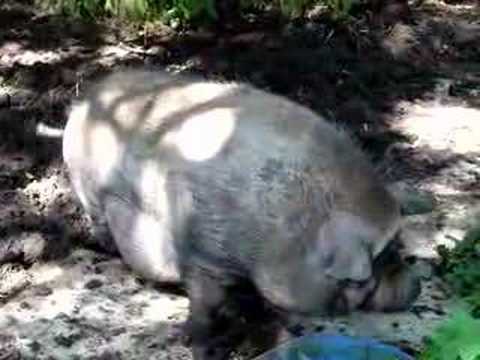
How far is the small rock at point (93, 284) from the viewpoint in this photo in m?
3.69

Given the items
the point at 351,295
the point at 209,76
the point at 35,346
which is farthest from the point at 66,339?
the point at 209,76

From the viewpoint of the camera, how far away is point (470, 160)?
14.8 ft

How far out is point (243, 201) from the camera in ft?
10.1

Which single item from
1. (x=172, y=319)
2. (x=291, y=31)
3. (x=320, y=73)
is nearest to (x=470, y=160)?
(x=320, y=73)

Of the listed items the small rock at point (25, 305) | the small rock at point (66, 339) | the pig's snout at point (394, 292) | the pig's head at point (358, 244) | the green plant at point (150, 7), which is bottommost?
the small rock at point (66, 339)

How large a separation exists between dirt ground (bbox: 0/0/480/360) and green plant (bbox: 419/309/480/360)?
89 centimetres

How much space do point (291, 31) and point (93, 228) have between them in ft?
6.03

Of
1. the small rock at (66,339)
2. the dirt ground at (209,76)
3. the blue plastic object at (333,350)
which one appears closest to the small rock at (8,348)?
the dirt ground at (209,76)

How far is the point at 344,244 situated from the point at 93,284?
1.00 metres

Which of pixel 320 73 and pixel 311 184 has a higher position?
pixel 311 184

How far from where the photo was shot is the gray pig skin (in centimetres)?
304

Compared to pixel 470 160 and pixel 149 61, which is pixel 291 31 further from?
pixel 470 160

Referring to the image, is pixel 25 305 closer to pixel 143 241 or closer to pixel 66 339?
pixel 66 339

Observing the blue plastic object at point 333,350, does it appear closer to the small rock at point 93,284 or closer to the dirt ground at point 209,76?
the dirt ground at point 209,76
